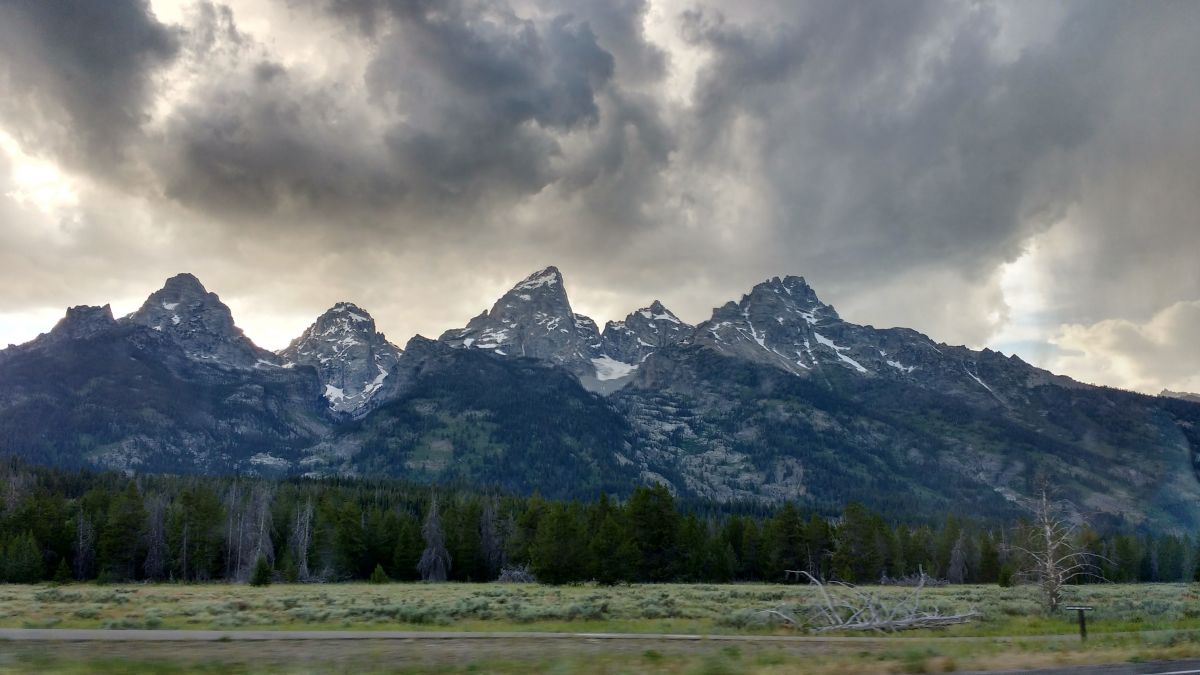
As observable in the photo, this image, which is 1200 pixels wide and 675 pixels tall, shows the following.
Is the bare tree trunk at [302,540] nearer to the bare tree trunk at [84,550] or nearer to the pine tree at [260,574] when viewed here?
the pine tree at [260,574]

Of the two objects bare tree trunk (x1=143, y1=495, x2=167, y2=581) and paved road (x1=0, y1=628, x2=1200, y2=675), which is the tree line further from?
paved road (x1=0, y1=628, x2=1200, y2=675)

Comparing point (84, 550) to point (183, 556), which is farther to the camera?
point (183, 556)

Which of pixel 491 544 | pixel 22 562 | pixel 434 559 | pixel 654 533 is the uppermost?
pixel 654 533

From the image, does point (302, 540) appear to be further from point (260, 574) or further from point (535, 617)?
point (535, 617)

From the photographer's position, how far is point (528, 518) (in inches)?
3625

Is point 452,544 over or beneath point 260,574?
over

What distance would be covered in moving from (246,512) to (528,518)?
46.4 m

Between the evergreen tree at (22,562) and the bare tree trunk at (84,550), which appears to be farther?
the bare tree trunk at (84,550)

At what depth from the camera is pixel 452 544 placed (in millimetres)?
100000

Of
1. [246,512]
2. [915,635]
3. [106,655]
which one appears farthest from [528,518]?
[106,655]

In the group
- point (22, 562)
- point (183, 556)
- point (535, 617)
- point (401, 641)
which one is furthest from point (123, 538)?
point (401, 641)

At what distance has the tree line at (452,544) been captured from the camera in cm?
7812

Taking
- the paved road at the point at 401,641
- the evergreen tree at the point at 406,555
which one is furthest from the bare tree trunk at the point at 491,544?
the paved road at the point at 401,641

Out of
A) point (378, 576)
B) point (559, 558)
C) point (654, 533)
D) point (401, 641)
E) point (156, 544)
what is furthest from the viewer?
point (156, 544)
